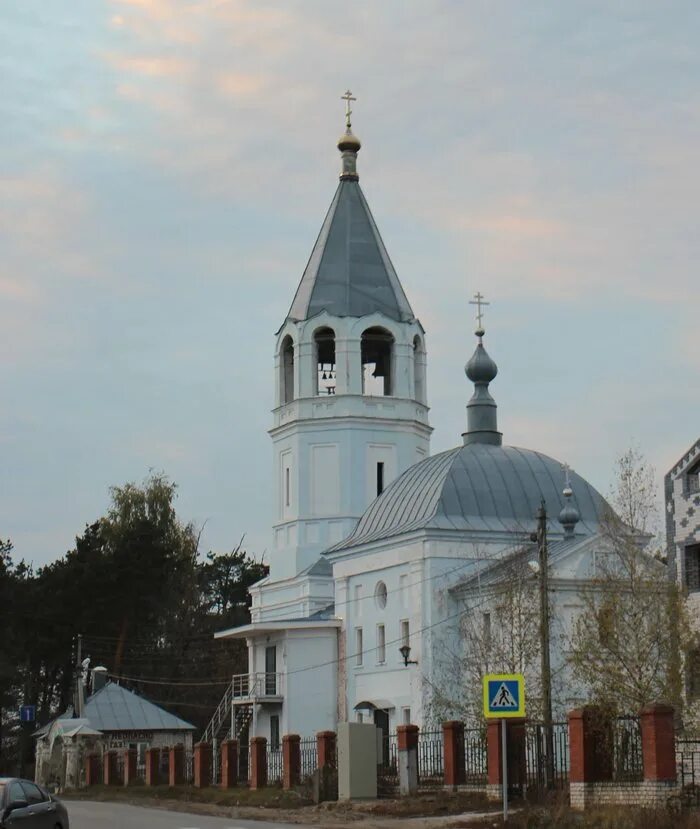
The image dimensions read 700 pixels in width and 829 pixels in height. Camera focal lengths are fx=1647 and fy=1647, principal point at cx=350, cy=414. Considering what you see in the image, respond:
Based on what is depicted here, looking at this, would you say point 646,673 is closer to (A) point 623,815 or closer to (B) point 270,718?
(A) point 623,815

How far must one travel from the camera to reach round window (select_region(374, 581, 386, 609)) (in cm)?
4934

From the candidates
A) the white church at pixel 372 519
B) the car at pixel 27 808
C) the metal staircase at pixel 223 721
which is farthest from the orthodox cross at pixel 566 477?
the car at pixel 27 808

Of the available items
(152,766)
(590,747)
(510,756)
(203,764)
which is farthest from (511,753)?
(152,766)

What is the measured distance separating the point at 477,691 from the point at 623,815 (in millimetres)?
16347

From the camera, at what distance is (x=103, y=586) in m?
70.9

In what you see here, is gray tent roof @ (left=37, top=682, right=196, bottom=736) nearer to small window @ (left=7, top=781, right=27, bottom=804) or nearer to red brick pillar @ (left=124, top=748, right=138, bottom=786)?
red brick pillar @ (left=124, top=748, right=138, bottom=786)

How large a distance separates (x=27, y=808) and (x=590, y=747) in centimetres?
1017

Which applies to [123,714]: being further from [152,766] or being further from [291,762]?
[291,762]

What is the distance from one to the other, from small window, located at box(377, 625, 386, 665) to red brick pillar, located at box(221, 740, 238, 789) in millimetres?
9219

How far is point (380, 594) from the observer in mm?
49531

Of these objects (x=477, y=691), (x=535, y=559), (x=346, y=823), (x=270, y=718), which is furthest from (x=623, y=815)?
(x=270, y=718)

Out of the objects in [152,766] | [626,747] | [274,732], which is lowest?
[152,766]

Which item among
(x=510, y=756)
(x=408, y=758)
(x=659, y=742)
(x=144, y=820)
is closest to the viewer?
(x=659, y=742)

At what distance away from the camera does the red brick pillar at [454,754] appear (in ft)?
103
